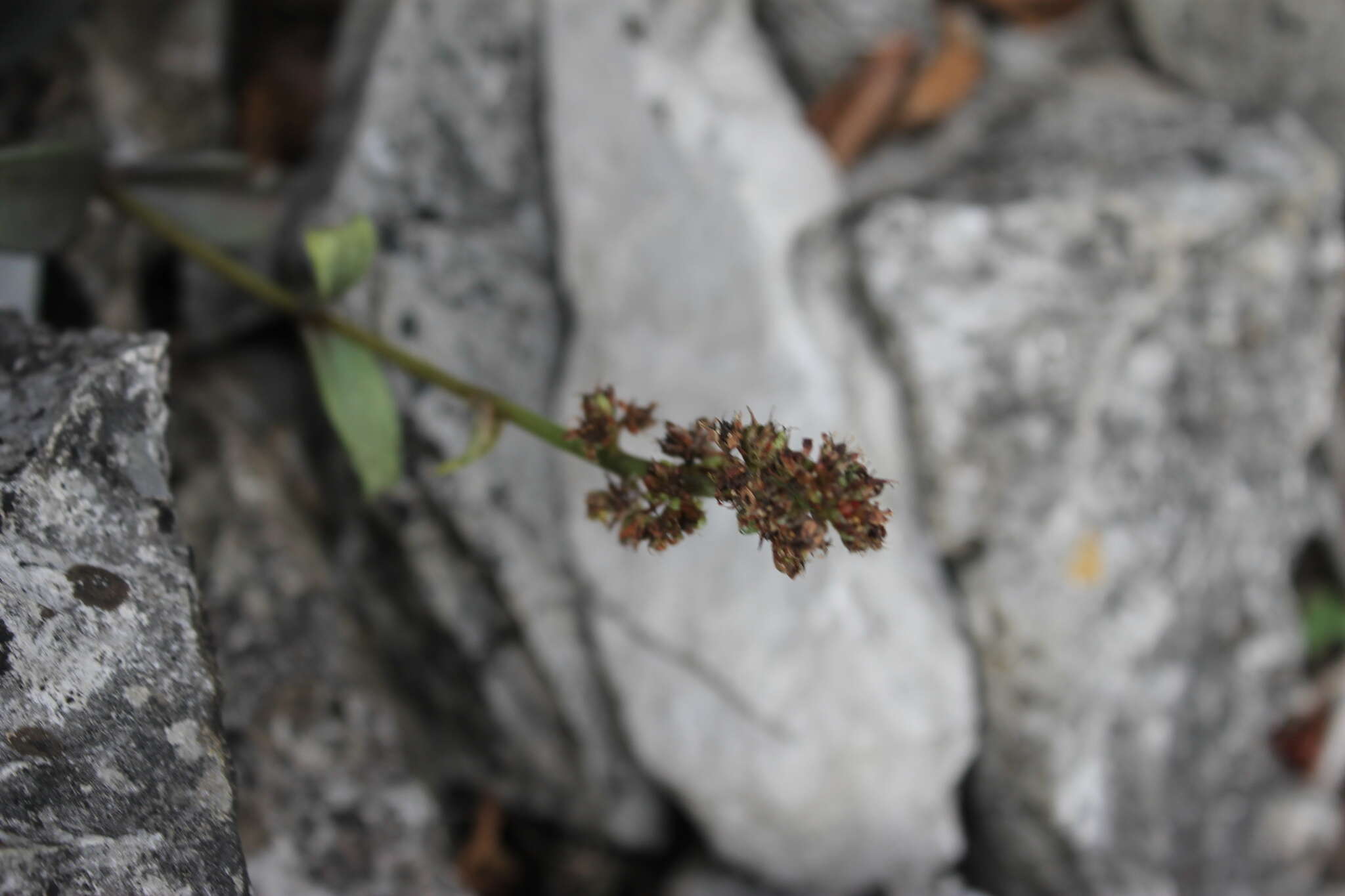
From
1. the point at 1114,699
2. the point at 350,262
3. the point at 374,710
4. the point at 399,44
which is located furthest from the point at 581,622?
the point at 399,44

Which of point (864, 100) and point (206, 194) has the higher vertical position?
point (864, 100)

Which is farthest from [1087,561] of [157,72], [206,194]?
[157,72]

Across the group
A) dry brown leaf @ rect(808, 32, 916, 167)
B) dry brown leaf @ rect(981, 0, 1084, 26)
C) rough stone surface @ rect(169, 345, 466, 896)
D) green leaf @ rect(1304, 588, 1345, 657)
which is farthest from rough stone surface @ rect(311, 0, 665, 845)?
green leaf @ rect(1304, 588, 1345, 657)

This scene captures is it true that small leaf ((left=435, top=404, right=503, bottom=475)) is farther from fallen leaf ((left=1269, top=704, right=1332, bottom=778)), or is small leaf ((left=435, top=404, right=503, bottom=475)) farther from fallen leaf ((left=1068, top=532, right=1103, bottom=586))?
fallen leaf ((left=1269, top=704, right=1332, bottom=778))

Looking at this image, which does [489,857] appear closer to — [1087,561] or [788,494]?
[1087,561]

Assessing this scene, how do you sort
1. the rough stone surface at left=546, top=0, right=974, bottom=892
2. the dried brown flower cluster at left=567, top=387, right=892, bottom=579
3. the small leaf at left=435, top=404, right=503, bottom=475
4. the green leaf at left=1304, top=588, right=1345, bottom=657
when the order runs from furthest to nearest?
1. the green leaf at left=1304, top=588, right=1345, bottom=657
2. the rough stone surface at left=546, top=0, right=974, bottom=892
3. the small leaf at left=435, top=404, right=503, bottom=475
4. the dried brown flower cluster at left=567, top=387, right=892, bottom=579

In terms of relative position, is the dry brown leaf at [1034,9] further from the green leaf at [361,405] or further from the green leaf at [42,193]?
the green leaf at [42,193]

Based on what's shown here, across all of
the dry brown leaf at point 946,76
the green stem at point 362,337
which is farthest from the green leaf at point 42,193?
the dry brown leaf at point 946,76
